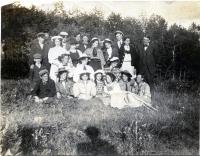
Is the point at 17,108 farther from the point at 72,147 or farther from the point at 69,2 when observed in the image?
the point at 69,2

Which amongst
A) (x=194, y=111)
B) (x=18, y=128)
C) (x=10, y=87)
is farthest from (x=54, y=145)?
(x=194, y=111)

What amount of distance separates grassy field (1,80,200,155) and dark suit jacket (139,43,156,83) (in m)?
0.18

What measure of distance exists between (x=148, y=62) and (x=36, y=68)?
1.43 meters

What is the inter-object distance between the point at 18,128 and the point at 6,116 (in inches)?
8.6

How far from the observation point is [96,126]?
14.5 ft

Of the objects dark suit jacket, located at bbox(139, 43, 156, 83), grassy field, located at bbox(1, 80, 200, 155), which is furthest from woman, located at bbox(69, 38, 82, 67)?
dark suit jacket, located at bbox(139, 43, 156, 83)

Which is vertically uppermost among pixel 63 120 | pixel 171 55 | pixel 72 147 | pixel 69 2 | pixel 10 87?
pixel 69 2

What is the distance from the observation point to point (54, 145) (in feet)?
14.5

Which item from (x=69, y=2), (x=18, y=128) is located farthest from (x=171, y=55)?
(x=18, y=128)

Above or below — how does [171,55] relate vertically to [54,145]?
above

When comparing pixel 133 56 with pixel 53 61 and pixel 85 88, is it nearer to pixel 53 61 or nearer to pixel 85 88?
pixel 85 88

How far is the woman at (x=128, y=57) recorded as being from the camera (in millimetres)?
4516

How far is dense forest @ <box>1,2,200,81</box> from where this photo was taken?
14.8 ft

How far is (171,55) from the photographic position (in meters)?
4.54
